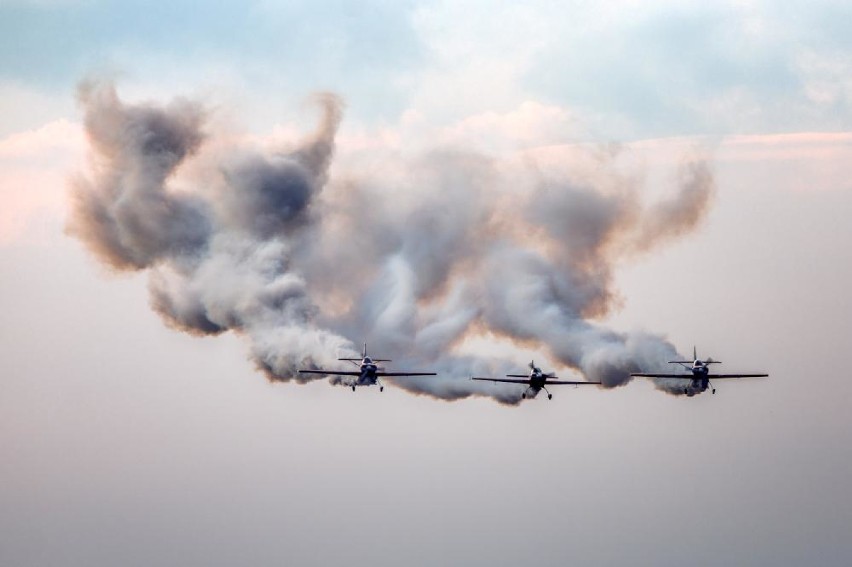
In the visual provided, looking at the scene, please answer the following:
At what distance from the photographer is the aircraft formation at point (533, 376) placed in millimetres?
136250

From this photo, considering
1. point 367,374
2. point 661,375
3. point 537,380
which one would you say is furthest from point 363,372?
point 661,375

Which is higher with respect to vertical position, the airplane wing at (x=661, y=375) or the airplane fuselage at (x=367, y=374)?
the airplane wing at (x=661, y=375)

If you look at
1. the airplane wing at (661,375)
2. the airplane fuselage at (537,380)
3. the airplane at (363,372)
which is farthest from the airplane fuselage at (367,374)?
the airplane wing at (661,375)

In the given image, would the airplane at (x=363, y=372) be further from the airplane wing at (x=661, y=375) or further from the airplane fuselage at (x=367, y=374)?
the airplane wing at (x=661, y=375)

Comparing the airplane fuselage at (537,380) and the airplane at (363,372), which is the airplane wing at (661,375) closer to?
the airplane fuselage at (537,380)

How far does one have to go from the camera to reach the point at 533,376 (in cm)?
13988

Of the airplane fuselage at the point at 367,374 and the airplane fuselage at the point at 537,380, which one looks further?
the airplane fuselage at the point at 537,380

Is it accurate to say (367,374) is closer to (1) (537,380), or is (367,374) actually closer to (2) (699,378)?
(1) (537,380)

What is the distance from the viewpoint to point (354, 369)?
13662 centimetres

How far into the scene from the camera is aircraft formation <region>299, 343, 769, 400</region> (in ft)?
447

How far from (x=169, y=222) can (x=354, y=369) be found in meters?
19.6

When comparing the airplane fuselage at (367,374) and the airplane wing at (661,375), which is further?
the airplane wing at (661,375)

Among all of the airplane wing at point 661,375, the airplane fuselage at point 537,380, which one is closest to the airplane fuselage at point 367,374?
the airplane fuselage at point 537,380

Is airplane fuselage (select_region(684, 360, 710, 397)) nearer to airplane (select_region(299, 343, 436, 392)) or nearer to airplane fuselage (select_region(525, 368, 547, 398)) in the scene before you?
airplane fuselage (select_region(525, 368, 547, 398))
